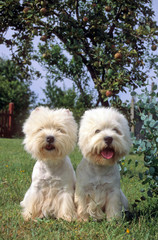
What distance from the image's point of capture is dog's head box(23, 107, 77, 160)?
3.41 m

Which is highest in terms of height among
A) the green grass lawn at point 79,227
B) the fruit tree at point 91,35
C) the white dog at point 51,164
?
the fruit tree at point 91,35

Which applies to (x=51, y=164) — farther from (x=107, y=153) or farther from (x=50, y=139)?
(x=107, y=153)

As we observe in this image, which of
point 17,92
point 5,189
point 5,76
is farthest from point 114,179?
point 5,76

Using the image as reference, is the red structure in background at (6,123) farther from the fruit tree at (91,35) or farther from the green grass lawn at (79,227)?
the green grass lawn at (79,227)

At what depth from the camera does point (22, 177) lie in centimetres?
561

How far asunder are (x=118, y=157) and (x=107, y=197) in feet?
1.68

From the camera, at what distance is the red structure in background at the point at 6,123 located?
2131 cm

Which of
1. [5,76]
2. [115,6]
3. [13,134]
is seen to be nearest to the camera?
[115,6]


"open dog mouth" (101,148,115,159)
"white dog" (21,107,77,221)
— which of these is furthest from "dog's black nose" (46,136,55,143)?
"open dog mouth" (101,148,115,159)

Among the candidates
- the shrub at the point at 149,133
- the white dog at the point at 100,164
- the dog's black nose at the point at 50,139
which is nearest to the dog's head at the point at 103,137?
the white dog at the point at 100,164

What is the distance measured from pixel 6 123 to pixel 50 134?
18823mm

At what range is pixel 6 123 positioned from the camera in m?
21.5

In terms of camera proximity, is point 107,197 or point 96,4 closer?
point 107,197

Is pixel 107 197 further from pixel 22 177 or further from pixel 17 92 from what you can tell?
pixel 17 92
